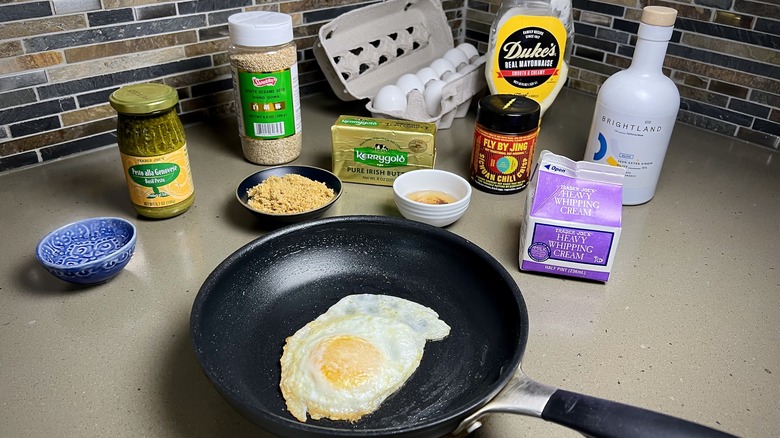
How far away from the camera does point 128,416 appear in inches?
24.1

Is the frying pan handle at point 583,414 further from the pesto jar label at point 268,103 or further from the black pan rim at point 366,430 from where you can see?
the pesto jar label at point 268,103

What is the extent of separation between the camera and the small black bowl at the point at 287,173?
87 centimetres

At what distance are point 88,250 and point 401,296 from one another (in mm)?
441

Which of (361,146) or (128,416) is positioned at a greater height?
(361,146)

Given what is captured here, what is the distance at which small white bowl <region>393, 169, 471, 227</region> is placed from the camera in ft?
2.92

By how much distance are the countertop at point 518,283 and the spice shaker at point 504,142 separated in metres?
0.03

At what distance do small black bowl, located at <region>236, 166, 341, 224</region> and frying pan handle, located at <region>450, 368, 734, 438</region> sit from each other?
0.42 m

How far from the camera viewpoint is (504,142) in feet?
3.16

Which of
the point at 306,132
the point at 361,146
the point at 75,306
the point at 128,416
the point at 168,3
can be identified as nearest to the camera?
the point at 128,416

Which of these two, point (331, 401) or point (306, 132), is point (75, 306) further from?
point (306, 132)

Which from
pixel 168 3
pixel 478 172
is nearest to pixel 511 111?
pixel 478 172

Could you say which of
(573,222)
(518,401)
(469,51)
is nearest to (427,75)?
(469,51)

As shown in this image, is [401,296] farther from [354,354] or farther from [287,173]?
[287,173]

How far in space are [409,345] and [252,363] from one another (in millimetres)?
181
